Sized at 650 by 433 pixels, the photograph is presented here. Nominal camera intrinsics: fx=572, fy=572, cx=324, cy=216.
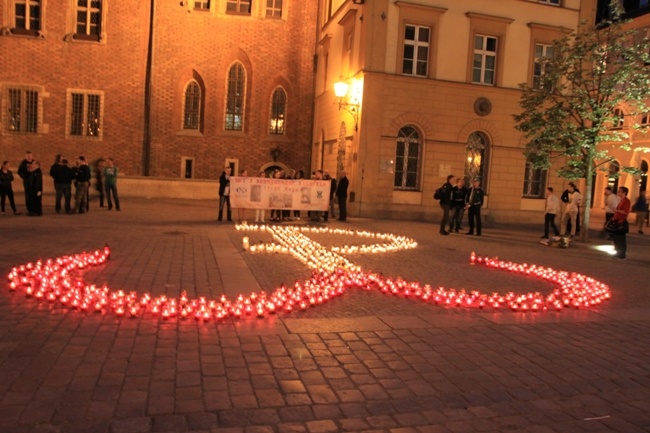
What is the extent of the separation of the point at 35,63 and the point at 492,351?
34301mm

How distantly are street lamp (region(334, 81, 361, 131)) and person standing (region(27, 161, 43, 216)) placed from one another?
1247 cm

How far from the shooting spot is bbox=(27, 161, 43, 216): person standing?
17.6 m

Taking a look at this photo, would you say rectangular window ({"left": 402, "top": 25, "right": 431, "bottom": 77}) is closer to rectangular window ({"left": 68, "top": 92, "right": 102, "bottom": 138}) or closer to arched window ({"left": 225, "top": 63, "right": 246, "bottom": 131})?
arched window ({"left": 225, "top": 63, "right": 246, "bottom": 131})

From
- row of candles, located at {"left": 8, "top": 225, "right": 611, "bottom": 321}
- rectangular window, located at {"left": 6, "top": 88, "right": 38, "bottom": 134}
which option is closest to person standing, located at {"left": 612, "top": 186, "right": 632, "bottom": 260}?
row of candles, located at {"left": 8, "top": 225, "right": 611, "bottom": 321}

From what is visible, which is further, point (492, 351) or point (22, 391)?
point (492, 351)

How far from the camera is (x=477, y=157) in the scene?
26.1m

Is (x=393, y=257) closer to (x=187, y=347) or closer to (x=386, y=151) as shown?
(x=187, y=347)

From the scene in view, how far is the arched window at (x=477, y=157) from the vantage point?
2588 centimetres

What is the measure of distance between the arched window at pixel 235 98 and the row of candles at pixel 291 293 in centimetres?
2425

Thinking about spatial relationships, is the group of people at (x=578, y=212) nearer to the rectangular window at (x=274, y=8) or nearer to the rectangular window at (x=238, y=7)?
the rectangular window at (x=274, y=8)

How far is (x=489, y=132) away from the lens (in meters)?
25.6

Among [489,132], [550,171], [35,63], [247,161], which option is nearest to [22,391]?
[489,132]

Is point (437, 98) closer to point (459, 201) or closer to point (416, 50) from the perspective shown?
point (416, 50)

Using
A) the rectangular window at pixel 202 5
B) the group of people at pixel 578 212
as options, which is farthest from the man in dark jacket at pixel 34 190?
the rectangular window at pixel 202 5
